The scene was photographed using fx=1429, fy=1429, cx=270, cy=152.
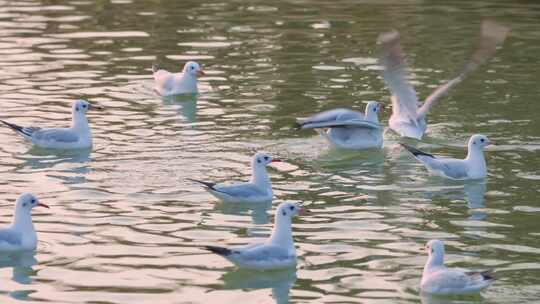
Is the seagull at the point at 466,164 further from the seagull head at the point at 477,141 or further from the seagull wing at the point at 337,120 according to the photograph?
the seagull wing at the point at 337,120

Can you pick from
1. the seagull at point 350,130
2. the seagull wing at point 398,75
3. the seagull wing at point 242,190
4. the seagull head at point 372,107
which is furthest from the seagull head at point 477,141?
the seagull wing at point 242,190

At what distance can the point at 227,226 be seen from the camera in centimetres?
1481

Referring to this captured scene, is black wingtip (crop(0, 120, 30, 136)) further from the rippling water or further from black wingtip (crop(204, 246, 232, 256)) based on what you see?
black wingtip (crop(204, 246, 232, 256))

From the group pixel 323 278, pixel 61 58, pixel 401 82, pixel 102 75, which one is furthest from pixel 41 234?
pixel 61 58

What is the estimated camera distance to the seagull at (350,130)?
58.9ft

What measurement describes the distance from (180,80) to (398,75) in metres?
Answer: 4.51

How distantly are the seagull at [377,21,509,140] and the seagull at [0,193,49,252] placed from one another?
6615 mm

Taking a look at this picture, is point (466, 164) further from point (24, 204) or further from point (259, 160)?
point (24, 204)

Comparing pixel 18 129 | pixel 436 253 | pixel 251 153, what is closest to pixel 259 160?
pixel 251 153

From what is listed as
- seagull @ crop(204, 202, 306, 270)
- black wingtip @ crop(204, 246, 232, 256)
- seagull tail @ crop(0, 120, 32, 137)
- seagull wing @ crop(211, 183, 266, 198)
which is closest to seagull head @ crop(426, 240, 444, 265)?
seagull @ crop(204, 202, 306, 270)

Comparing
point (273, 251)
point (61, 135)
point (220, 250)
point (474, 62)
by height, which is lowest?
point (273, 251)

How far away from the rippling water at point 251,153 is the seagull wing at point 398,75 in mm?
517

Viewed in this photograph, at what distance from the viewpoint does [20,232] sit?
13.7 m

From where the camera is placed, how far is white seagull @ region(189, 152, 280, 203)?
608 inches
